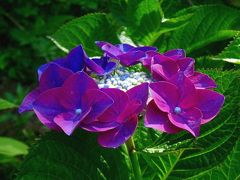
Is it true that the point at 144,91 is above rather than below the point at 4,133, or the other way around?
above

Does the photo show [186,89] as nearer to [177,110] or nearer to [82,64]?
[177,110]

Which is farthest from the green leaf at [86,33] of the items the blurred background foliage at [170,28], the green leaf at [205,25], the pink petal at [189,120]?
the pink petal at [189,120]

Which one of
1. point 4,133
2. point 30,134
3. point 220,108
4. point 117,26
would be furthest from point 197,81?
point 4,133

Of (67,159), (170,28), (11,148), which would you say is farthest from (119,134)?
(11,148)

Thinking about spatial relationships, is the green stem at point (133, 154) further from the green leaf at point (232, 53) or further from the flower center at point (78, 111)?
the green leaf at point (232, 53)

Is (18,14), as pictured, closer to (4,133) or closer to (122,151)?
(4,133)

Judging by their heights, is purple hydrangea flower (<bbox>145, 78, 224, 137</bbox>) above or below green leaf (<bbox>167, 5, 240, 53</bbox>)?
above

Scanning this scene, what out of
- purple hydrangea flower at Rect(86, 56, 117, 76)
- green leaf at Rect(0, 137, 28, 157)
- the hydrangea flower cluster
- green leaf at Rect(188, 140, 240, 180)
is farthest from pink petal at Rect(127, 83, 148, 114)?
green leaf at Rect(0, 137, 28, 157)

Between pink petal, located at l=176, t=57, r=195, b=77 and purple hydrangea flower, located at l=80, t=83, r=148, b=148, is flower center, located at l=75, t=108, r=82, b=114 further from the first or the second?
pink petal, located at l=176, t=57, r=195, b=77
